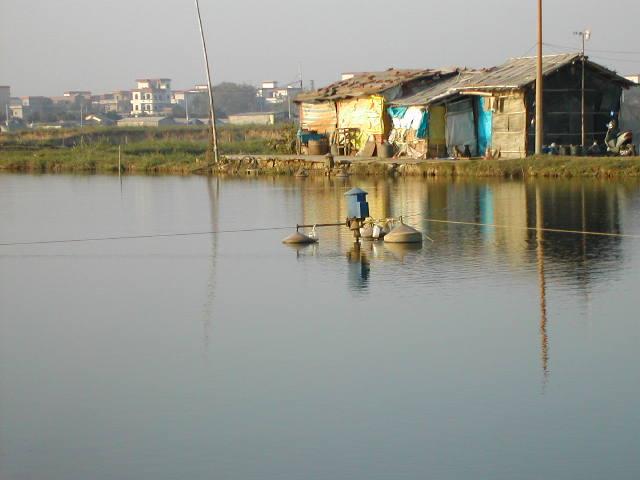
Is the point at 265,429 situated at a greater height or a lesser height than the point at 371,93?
lesser

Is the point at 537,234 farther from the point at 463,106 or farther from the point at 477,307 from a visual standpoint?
the point at 463,106

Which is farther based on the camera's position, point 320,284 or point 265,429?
point 320,284

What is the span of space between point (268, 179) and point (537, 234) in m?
19.5

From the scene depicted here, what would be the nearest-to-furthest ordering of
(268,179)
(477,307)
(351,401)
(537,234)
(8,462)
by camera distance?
(8,462), (351,401), (477,307), (537,234), (268,179)

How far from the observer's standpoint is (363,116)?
133 ft

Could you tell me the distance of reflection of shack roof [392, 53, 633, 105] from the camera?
33.0 meters

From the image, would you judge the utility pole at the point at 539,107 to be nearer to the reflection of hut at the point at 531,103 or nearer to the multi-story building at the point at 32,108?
the reflection of hut at the point at 531,103

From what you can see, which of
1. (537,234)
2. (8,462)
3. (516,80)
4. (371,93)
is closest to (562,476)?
(8,462)

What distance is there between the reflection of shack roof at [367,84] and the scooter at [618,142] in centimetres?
826

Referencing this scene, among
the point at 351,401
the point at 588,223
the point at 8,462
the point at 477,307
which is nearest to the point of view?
the point at 8,462

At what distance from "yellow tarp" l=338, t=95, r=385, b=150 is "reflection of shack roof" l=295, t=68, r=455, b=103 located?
1.11 ft

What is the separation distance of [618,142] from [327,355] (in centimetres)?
2256

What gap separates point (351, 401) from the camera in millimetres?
9719

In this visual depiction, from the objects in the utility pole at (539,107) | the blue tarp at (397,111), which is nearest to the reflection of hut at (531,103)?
the utility pole at (539,107)
